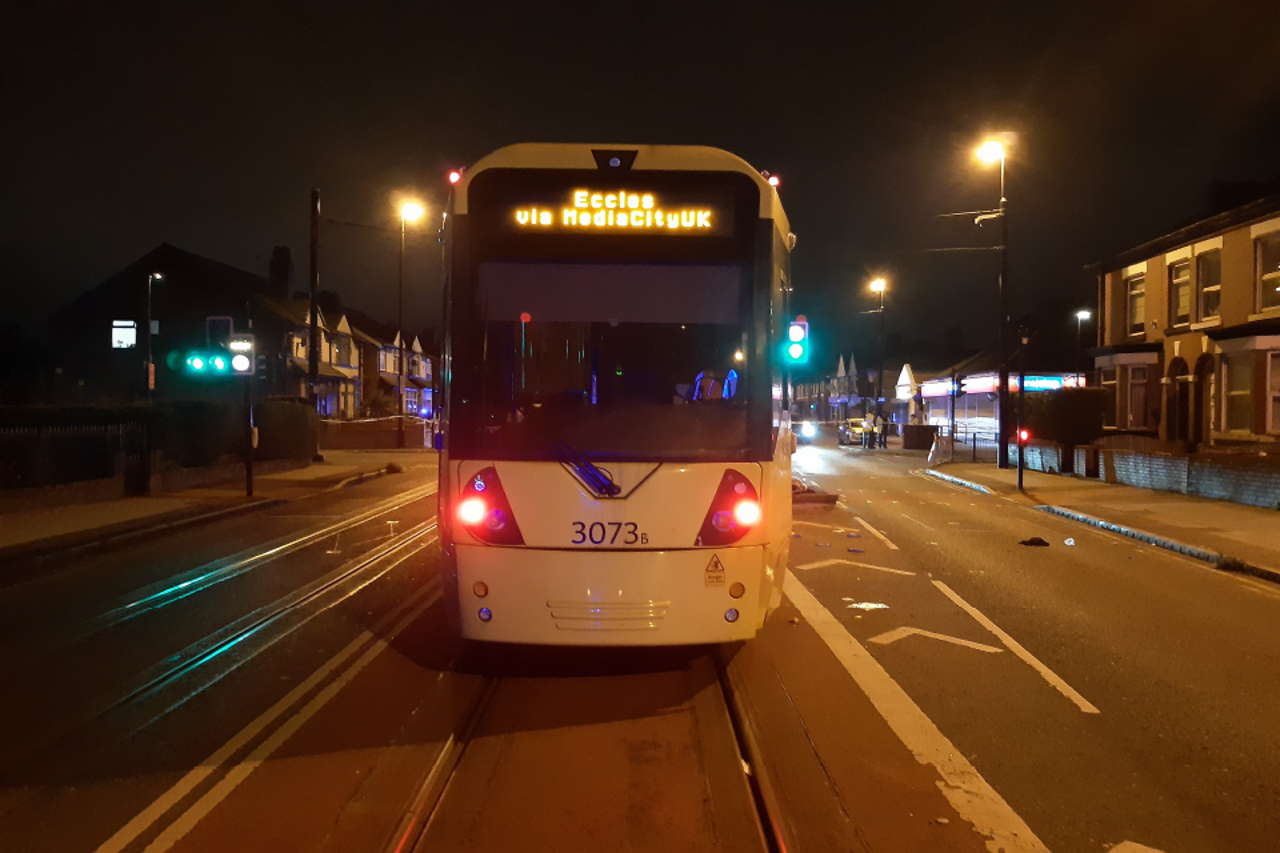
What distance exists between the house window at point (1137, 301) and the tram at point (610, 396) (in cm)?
3268

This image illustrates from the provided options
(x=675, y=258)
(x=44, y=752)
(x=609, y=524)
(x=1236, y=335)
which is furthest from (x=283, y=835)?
(x=1236, y=335)

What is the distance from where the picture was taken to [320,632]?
8484 mm

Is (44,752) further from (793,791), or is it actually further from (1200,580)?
(1200,580)

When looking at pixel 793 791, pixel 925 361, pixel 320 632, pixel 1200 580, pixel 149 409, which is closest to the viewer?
pixel 793 791

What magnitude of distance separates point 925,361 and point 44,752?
10511 centimetres

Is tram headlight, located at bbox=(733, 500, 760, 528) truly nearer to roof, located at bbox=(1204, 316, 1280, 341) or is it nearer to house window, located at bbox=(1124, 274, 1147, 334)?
roof, located at bbox=(1204, 316, 1280, 341)

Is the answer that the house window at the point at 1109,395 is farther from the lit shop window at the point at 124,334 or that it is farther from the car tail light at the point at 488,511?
the lit shop window at the point at 124,334

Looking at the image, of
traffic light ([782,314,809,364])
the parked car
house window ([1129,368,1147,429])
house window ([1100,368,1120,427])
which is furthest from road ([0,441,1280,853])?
the parked car

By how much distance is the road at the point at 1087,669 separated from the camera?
4918mm

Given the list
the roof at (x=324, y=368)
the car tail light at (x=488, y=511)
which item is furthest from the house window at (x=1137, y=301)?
the roof at (x=324, y=368)

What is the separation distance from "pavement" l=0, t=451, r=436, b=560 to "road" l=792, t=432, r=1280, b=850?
9994 mm

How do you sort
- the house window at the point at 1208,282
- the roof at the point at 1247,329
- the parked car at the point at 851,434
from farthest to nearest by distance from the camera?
the parked car at the point at 851,434 → the house window at the point at 1208,282 → the roof at the point at 1247,329

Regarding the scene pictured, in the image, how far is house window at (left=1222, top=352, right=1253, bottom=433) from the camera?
28031 millimetres

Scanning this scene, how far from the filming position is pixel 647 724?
19.5 feet
